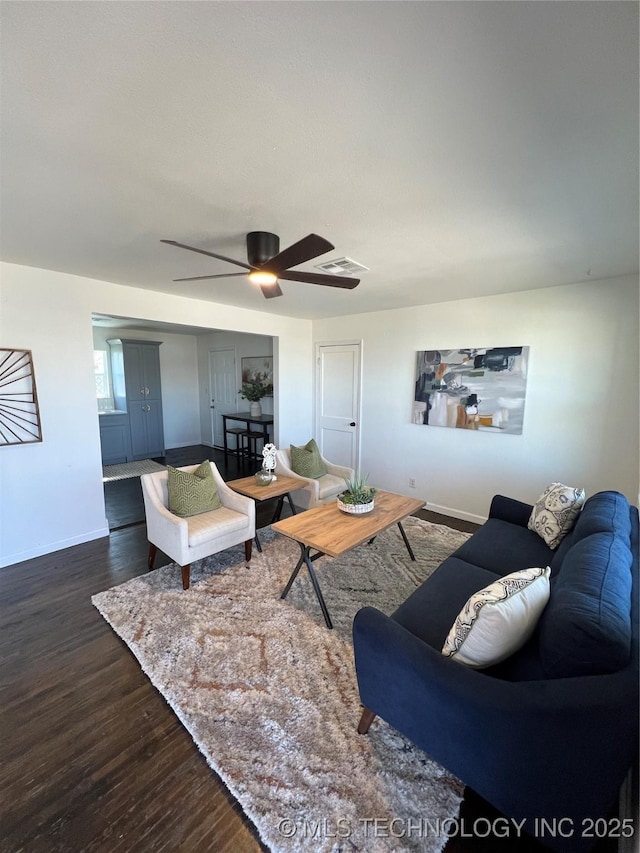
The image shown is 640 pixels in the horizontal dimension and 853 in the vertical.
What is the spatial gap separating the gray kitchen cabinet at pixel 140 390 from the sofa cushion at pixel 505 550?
18.9 feet

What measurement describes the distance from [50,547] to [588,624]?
12.6 ft

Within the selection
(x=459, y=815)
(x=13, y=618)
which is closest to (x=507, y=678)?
(x=459, y=815)

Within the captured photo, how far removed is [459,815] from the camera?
1.26 metres

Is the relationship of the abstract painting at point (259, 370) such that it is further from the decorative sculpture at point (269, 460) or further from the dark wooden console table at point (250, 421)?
the decorative sculpture at point (269, 460)

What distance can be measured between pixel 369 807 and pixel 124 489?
4.55m

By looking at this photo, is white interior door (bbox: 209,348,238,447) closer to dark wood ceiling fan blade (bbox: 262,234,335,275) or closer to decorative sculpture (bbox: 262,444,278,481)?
decorative sculpture (bbox: 262,444,278,481)

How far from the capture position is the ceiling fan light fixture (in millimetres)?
2035

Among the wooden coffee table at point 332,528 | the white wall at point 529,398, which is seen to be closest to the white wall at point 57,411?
the wooden coffee table at point 332,528

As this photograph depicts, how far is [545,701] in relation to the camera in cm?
97

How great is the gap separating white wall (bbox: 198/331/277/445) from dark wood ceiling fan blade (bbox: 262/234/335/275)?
3.91 meters

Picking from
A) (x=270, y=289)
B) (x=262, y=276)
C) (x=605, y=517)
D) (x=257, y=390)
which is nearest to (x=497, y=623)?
(x=605, y=517)

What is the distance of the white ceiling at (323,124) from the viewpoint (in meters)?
0.85

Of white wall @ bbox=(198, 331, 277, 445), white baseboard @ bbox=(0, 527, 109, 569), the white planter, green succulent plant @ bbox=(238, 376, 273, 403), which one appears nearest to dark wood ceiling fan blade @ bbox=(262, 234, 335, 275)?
the white planter

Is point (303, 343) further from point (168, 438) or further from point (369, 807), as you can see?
point (369, 807)
